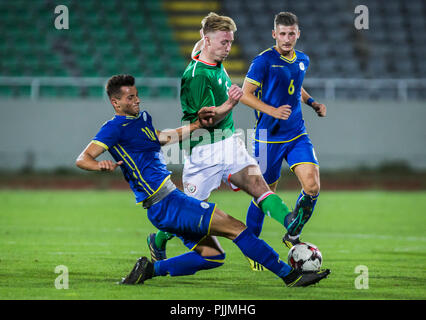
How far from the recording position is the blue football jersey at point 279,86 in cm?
766

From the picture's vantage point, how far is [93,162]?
5699 millimetres

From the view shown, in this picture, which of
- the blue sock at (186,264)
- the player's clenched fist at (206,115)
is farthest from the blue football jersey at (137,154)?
the blue sock at (186,264)

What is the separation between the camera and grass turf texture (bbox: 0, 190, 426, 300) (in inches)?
235

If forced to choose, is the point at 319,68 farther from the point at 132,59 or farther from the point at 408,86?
the point at 132,59

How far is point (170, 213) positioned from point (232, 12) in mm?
22772

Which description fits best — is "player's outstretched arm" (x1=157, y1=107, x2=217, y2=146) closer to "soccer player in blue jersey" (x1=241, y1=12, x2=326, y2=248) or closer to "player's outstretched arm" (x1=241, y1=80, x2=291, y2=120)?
"player's outstretched arm" (x1=241, y1=80, x2=291, y2=120)

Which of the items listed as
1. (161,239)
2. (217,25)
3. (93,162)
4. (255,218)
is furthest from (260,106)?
(93,162)

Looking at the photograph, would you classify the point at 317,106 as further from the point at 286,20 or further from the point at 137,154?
the point at 137,154

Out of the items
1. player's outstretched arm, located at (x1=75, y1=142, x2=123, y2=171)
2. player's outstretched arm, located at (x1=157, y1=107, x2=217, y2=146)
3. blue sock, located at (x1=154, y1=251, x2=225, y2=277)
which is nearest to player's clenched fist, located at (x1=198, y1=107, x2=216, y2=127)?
player's outstretched arm, located at (x1=157, y1=107, x2=217, y2=146)

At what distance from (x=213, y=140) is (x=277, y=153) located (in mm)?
1043

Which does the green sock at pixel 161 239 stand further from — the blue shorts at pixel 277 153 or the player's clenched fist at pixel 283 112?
the player's clenched fist at pixel 283 112

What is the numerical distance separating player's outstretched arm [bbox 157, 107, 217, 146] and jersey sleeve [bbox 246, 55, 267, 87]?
3.75 ft

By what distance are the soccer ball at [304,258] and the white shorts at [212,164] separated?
0.97 meters
